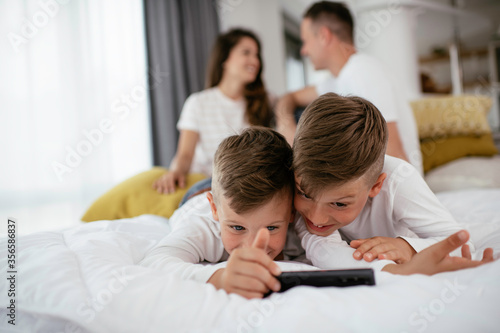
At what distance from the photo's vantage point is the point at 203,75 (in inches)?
135

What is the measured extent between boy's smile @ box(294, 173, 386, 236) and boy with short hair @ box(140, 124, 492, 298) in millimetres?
45

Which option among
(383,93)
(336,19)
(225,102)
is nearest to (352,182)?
(383,93)

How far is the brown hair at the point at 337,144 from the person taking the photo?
81cm

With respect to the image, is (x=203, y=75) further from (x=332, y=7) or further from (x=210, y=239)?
(x=210, y=239)

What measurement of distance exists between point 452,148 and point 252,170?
1.90 metres

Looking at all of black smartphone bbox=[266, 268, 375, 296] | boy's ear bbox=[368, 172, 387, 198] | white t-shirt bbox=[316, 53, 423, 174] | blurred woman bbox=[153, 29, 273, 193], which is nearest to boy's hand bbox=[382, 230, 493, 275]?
black smartphone bbox=[266, 268, 375, 296]

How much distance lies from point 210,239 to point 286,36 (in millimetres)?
4547

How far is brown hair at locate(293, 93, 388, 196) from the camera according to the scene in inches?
32.0

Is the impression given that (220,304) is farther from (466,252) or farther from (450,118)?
(450,118)

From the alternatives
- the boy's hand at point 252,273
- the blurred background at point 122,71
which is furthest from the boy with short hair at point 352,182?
the blurred background at point 122,71

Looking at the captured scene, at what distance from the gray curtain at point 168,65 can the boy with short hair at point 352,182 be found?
2.24m

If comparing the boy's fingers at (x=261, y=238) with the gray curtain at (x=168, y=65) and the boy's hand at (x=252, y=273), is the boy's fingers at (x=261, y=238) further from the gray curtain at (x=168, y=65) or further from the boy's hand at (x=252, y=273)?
the gray curtain at (x=168, y=65)

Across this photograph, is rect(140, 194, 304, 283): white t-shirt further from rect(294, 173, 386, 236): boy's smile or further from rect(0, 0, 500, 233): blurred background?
rect(0, 0, 500, 233): blurred background

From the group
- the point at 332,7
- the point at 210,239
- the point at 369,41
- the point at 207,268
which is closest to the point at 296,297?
the point at 207,268
